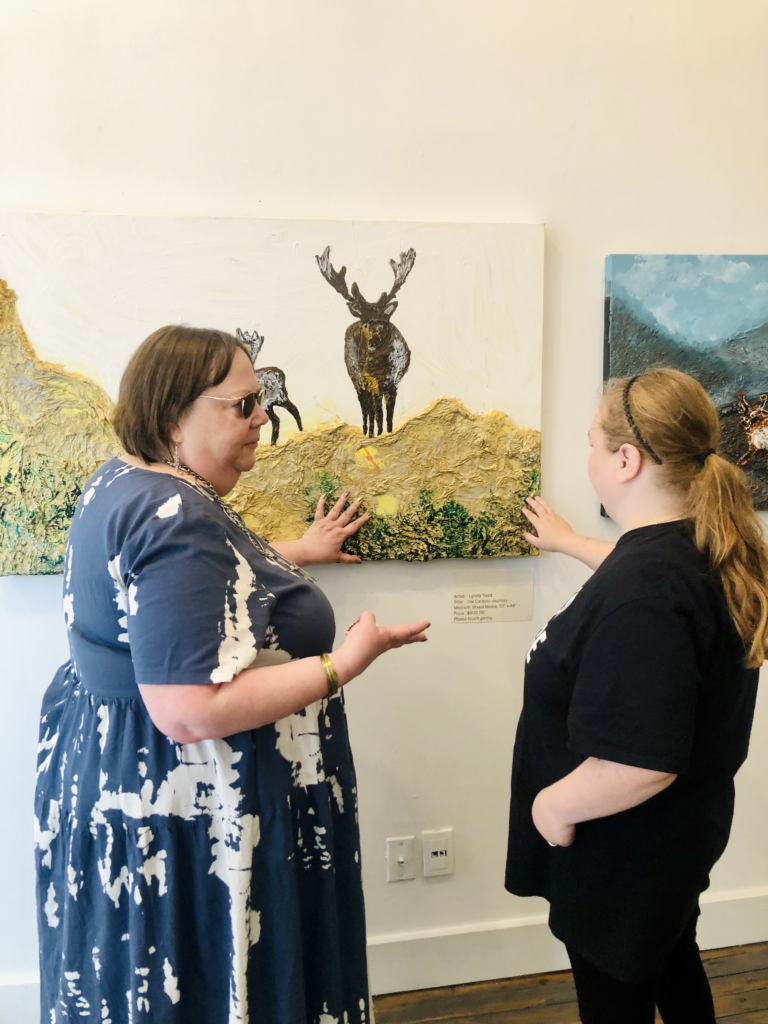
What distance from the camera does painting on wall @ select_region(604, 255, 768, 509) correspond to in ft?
5.38

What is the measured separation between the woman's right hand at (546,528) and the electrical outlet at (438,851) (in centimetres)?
82

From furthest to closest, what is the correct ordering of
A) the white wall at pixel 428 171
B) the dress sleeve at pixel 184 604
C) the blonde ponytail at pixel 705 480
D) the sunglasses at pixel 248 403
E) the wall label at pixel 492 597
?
the wall label at pixel 492 597
the white wall at pixel 428 171
the sunglasses at pixel 248 403
the blonde ponytail at pixel 705 480
the dress sleeve at pixel 184 604

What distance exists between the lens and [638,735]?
0.94 metres

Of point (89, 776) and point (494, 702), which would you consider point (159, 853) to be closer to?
point (89, 776)

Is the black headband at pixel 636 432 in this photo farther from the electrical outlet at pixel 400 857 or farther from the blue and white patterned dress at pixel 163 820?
the electrical outlet at pixel 400 857

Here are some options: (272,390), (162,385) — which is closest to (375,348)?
(272,390)

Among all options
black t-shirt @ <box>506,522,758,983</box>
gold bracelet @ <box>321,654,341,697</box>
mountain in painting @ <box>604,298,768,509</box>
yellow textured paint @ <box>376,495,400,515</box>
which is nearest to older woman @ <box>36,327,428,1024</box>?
gold bracelet @ <box>321,654,341,697</box>

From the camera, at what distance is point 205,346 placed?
104cm

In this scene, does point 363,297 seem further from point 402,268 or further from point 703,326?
point 703,326

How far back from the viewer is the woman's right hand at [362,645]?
98cm

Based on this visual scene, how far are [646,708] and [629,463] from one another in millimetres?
394

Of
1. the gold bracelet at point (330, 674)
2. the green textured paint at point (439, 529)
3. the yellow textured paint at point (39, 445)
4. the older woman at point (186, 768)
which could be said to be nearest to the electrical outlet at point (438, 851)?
the older woman at point (186, 768)

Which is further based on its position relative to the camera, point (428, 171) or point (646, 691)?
point (428, 171)

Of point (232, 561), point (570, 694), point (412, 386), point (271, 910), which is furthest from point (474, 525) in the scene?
point (271, 910)
